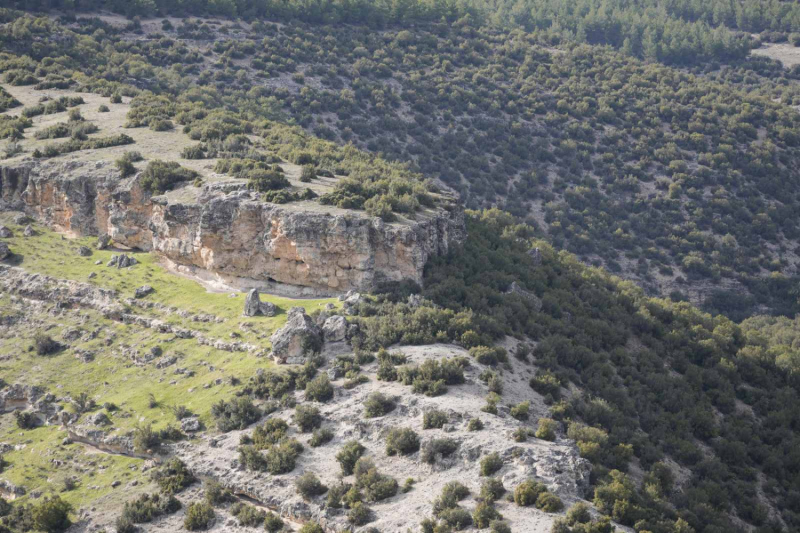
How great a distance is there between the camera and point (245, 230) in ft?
159

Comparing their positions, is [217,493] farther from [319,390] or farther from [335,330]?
[335,330]

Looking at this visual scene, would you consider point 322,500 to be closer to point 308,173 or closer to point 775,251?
point 308,173

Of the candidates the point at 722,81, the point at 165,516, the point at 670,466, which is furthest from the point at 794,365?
the point at 722,81

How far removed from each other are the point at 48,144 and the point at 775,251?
67630 mm

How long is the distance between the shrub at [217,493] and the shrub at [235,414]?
3436 millimetres

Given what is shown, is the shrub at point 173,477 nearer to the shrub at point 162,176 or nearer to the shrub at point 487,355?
the shrub at point 487,355

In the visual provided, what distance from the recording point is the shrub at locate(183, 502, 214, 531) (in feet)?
110

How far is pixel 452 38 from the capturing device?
118125 mm

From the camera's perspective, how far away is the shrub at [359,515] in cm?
3138

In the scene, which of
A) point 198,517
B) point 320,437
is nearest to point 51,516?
point 198,517

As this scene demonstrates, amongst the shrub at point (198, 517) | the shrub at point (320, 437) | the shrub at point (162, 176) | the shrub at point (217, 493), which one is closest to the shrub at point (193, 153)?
the shrub at point (162, 176)

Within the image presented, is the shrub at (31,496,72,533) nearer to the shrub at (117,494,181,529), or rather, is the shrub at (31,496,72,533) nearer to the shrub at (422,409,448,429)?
the shrub at (117,494,181,529)

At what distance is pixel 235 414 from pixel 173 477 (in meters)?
3.94

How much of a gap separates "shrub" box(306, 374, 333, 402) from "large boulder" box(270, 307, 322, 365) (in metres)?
2.46
